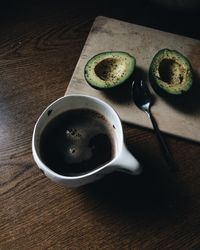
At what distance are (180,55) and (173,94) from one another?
93mm

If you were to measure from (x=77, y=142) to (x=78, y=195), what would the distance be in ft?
0.32

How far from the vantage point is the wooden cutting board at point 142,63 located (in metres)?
0.78

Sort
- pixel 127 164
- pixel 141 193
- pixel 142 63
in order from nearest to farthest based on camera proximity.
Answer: pixel 127 164 < pixel 141 193 < pixel 142 63

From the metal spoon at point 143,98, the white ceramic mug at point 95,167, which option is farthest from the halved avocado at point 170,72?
the white ceramic mug at point 95,167

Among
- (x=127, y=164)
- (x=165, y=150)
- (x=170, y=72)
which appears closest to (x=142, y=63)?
(x=170, y=72)

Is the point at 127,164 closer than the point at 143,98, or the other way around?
the point at 127,164

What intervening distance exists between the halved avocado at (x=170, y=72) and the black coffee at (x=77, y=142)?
0.15 metres

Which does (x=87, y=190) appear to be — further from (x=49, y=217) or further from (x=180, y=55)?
(x=180, y=55)

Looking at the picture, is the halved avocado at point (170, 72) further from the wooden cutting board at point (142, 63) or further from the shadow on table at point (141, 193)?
the shadow on table at point (141, 193)

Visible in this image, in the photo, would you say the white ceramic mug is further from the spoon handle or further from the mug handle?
the spoon handle

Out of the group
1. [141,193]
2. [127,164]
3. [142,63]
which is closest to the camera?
[127,164]

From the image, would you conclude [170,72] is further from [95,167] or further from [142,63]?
[95,167]

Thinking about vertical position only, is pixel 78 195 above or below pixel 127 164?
below

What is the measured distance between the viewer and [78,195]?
73cm
